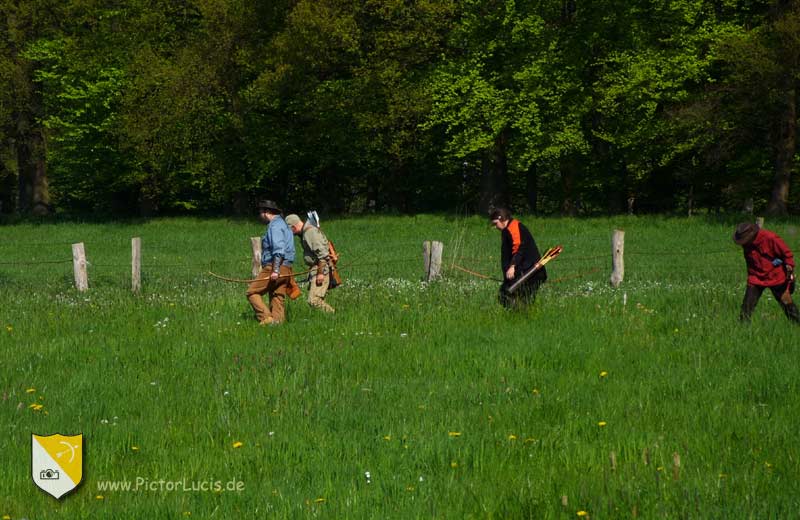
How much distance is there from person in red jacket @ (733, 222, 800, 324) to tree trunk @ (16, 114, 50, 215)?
128 feet

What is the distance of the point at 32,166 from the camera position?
4691cm

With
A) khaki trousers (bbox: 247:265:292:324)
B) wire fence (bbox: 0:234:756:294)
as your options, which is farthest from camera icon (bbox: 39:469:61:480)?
wire fence (bbox: 0:234:756:294)

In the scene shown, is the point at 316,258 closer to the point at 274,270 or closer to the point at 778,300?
the point at 274,270

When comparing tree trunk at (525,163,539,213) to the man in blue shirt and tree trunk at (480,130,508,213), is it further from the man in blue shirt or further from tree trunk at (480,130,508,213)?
the man in blue shirt

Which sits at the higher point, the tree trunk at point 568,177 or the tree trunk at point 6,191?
the tree trunk at point 568,177

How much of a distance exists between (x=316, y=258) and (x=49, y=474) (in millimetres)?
7776

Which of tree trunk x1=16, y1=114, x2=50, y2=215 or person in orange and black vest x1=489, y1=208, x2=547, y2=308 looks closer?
person in orange and black vest x1=489, y1=208, x2=547, y2=308

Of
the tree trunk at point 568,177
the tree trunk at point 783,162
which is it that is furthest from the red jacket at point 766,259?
the tree trunk at point 568,177

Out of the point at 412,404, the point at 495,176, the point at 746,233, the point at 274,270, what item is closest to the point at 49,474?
the point at 412,404

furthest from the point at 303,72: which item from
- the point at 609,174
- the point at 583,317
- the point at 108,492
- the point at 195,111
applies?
the point at 108,492

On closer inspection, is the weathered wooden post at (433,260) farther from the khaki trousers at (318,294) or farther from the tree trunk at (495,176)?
the tree trunk at (495,176)

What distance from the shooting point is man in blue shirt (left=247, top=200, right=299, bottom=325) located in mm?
12531

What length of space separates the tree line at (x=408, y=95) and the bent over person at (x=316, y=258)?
76.3 ft

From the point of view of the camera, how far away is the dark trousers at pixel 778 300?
12.0 metres
